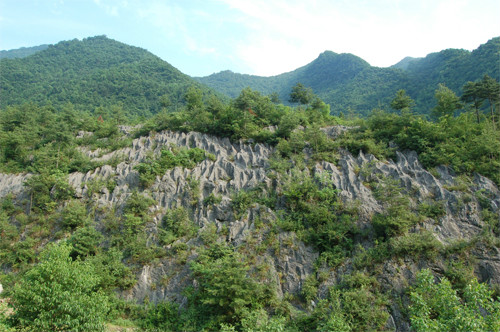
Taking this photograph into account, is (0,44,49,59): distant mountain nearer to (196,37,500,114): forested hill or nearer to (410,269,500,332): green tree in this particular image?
(196,37,500,114): forested hill

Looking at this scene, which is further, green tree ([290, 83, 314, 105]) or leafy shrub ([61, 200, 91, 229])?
green tree ([290, 83, 314, 105])

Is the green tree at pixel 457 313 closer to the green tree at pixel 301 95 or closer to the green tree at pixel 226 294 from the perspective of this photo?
the green tree at pixel 226 294

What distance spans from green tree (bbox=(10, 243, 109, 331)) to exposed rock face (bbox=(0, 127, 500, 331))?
5909mm

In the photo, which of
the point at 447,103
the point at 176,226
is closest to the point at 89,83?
the point at 176,226

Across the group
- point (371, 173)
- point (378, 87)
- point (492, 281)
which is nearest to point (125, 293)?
point (371, 173)

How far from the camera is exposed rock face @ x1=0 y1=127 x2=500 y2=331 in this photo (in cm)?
1738

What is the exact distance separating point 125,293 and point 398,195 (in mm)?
18666

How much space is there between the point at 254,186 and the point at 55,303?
48.5ft

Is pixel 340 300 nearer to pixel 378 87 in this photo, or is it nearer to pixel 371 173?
pixel 371 173

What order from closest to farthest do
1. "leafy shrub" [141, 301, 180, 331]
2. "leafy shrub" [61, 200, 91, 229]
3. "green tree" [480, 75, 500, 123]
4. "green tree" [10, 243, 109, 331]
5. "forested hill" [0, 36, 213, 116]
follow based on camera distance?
"green tree" [10, 243, 109, 331], "leafy shrub" [141, 301, 180, 331], "leafy shrub" [61, 200, 91, 229], "green tree" [480, 75, 500, 123], "forested hill" [0, 36, 213, 116]

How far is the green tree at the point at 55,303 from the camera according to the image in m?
12.1

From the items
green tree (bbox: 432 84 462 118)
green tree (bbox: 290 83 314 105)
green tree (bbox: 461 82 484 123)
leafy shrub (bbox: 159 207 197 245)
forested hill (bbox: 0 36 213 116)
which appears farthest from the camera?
forested hill (bbox: 0 36 213 116)

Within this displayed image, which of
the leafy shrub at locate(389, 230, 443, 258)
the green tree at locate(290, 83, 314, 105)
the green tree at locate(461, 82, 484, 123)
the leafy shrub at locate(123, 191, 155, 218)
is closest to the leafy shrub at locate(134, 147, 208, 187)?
the leafy shrub at locate(123, 191, 155, 218)

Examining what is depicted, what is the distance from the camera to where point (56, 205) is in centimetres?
2514
